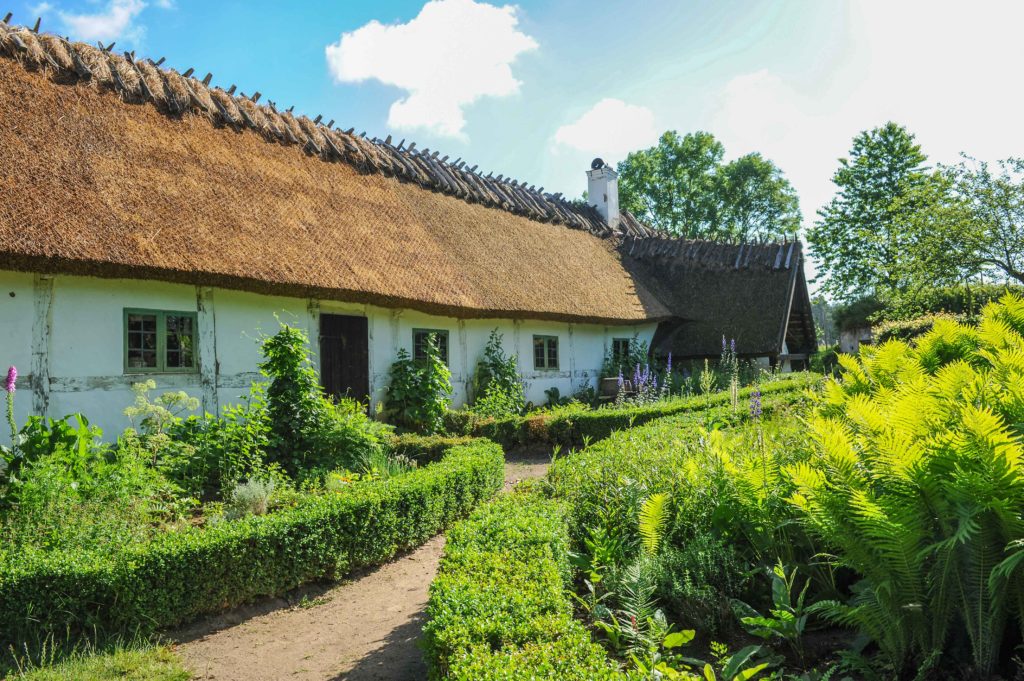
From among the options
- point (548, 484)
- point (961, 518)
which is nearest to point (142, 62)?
point (548, 484)

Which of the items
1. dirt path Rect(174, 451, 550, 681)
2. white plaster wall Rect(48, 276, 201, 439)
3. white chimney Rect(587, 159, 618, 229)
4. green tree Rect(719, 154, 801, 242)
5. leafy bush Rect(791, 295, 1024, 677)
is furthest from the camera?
Answer: green tree Rect(719, 154, 801, 242)

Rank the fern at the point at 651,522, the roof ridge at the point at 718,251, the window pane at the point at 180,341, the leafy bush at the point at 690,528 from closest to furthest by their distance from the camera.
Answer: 1. the leafy bush at the point at 690,528
2. the fern at the point at 651,522
3. the window pane at the point at 180,341
4. the roof ridge at the point at 718,251

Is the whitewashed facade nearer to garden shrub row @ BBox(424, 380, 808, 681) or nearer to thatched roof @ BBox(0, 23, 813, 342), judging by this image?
thatched roof @ BBox(0, 23, 813, 342)

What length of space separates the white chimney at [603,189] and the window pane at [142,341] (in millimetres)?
16661

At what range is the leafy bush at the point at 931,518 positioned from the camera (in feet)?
7.85

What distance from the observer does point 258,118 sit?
12.4m

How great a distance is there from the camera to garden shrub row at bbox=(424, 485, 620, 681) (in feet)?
8.30

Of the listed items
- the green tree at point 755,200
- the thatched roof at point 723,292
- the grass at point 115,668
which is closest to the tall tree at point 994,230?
the thatched roof at point 723,292

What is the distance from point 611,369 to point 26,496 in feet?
46.1

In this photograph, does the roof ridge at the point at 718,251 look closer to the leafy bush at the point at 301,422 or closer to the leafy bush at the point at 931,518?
the leafy bush at the point at 301,422

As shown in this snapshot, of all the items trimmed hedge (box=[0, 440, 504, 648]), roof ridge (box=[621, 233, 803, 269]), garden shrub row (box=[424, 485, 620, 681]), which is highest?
roof ridge (box=[621, 233, 803, 269])

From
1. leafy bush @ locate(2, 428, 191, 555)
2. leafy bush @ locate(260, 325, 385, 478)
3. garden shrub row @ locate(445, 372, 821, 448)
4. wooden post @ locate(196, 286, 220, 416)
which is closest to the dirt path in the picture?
leafy bush @ locate(2, 428, 191, 555)

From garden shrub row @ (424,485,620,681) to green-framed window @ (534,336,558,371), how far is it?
11.4 meters

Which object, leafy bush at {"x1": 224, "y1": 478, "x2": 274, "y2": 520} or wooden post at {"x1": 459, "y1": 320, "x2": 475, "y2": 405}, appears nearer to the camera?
leafy bush at {"x1": 224, "y1": 478, "x2": 274, "y2": 520}
